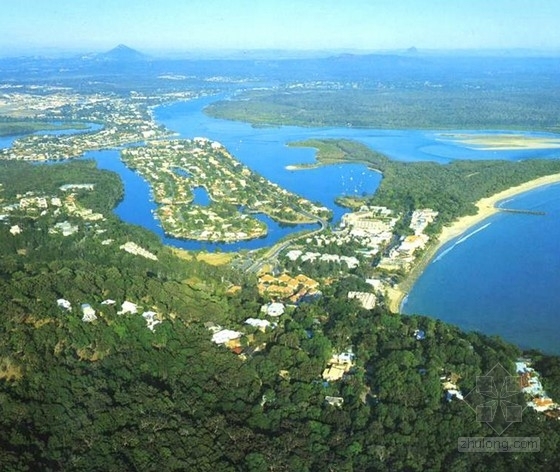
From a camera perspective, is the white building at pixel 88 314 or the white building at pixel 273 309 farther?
the white building at pixel 273 309

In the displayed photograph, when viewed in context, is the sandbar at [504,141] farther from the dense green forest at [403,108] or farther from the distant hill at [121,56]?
the distant hill at [121,56]

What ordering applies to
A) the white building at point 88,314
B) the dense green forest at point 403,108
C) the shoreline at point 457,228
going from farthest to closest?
the dense green forest at point 403,108
the shoreline at point 457,228
the white building at point 88,314

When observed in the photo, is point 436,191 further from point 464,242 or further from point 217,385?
point 217,385

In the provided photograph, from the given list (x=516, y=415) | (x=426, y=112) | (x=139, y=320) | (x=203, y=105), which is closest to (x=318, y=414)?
(x=516, y=415)

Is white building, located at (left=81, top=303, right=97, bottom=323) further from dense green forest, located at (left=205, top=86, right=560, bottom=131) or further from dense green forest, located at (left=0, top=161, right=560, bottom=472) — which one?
dense green forest, located at (left=205, top=86, right=560, bottom=131)

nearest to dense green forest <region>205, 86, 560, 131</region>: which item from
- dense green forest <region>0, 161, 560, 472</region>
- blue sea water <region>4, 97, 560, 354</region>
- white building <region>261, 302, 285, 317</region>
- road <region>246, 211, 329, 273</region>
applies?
blue sea water <region>4, 97, 560, 354</region>

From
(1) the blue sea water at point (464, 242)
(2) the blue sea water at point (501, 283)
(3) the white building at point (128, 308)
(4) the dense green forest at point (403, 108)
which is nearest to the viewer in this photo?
(3) the white building at point (128, 308)

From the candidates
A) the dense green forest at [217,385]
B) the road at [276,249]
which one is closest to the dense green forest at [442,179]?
the road at [276,249]
